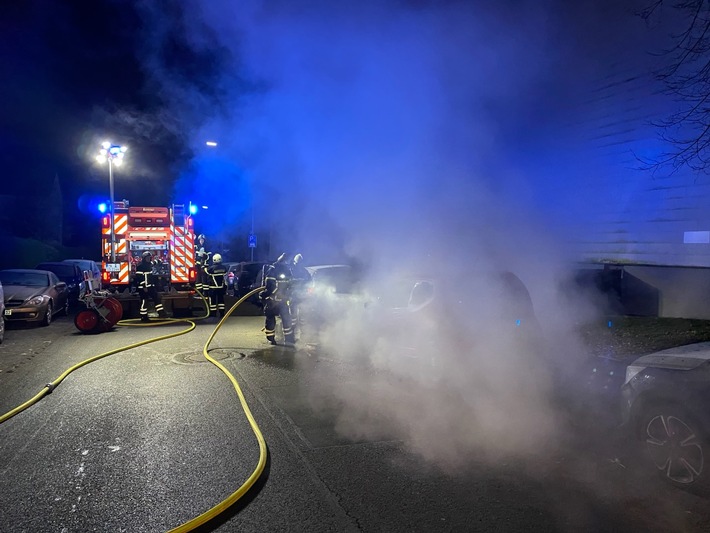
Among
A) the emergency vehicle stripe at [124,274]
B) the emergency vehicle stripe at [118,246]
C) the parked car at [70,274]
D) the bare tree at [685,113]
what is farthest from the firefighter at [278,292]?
the parked car at [70,274]

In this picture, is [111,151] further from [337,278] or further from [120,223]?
[337,278]

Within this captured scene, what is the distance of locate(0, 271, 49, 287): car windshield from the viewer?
34.3 feet

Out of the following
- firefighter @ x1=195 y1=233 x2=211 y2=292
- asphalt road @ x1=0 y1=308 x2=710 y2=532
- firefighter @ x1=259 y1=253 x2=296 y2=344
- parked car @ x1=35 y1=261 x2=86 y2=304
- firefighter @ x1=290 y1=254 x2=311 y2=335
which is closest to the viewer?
asphalt road @ x1=0 y1=308 x2=710 y2=532

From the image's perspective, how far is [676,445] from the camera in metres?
3.18

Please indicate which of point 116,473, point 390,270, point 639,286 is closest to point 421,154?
point 390,270

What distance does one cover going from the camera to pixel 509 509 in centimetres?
289

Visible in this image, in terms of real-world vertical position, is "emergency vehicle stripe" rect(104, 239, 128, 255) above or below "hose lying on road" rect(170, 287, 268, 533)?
above

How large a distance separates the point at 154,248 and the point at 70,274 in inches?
145

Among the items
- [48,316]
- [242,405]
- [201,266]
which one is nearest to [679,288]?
[242,405]

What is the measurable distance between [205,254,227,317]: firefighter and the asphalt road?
17.7 feet

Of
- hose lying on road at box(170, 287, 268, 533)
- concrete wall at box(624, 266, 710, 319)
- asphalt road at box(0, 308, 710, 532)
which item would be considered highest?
concrete wall at box(624, 266, 710, 319)

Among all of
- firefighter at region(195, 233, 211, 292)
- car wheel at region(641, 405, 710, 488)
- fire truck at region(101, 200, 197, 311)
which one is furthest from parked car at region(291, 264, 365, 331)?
car wheel at region(641, 405, 710, 488)

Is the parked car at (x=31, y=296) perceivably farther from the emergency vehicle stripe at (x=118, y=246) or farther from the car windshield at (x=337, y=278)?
the car windshield at (x=337, y=278)

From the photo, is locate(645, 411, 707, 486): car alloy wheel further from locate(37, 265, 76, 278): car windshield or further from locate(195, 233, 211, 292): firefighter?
locate(37, 265, 76, 278): car windshield
